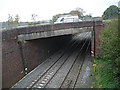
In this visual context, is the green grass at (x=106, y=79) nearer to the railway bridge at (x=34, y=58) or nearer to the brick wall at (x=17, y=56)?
the railway bridge at (x=34, y=58)

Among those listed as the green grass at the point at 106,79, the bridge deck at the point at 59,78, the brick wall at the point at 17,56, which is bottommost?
the bridge deck at the point at 59,78

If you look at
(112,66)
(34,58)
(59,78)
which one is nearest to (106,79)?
(112,66)

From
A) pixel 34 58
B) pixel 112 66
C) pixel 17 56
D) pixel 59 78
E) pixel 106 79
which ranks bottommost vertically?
pixel 59 78

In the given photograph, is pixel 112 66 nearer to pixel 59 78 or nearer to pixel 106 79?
pixel 106 79

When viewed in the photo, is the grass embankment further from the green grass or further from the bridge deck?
the bridge deck

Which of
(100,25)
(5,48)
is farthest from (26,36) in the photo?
(100,25)

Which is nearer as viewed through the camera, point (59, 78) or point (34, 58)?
point (59, 78)

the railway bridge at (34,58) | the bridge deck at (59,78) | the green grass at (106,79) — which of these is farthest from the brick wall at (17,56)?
the green grass at (106,79)

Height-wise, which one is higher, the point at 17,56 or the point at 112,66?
the point at 17,56

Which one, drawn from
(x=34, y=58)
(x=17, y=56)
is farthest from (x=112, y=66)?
(x=17, y=56)

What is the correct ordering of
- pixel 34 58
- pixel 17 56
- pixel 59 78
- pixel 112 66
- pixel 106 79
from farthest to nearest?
pixel 34 58 → pixel 17 56 → pixel 59 78 → pixel 106 79 → pixel 112 66

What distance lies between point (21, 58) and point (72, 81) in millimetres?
5699


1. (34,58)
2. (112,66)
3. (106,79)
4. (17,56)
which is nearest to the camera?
(112,66)

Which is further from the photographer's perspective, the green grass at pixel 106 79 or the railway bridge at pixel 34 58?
the railway bridge at pixel 34 58
